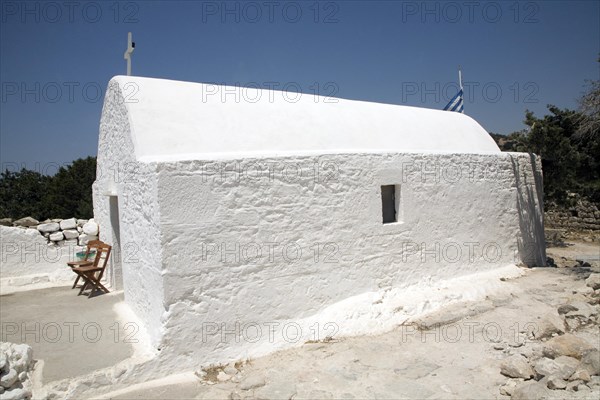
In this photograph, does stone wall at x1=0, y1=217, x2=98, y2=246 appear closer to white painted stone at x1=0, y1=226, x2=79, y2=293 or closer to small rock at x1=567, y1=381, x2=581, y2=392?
white painted stone at x1=0, y1=226, x2=79, y2=293

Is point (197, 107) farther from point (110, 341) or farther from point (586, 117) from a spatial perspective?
point (586, 117)

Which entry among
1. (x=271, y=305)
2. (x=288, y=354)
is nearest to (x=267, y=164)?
(x=271, y=305)

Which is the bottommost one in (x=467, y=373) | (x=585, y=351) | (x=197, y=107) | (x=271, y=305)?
(x=467, y=373)

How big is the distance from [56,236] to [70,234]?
0.86ft

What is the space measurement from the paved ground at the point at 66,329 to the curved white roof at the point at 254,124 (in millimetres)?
2347

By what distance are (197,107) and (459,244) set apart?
5325 millimetres

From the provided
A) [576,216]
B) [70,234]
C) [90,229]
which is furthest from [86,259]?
[576,216]

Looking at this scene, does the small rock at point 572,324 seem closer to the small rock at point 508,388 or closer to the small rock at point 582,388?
the small rock at point 508,388

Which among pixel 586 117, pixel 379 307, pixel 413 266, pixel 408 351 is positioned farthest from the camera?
pixel 586 117

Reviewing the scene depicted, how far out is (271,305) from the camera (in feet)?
17.4

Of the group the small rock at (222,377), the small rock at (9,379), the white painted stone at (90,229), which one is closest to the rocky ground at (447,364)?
the small rock at (222,377)

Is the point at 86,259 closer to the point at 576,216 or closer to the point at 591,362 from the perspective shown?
the point at 591,362

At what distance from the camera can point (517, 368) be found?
14.5ft

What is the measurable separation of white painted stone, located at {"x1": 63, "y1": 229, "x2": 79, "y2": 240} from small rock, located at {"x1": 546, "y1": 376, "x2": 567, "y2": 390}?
881 centimetres
